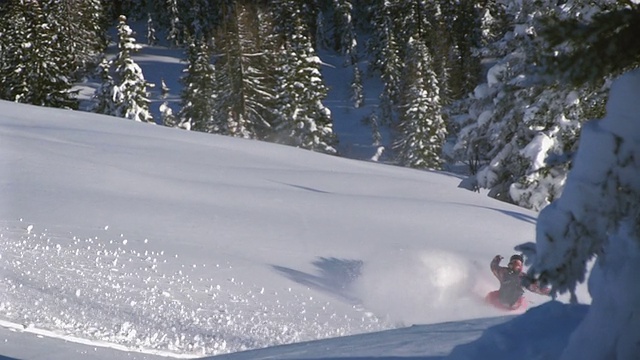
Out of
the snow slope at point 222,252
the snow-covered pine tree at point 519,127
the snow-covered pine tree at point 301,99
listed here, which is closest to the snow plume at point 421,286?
the snow slope at point 222,252

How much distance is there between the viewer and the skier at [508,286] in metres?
13.1

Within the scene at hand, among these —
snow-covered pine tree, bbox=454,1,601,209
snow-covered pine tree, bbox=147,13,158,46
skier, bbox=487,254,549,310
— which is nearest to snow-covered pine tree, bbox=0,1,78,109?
snow-covered pine tree, bbox=454,1,601,209

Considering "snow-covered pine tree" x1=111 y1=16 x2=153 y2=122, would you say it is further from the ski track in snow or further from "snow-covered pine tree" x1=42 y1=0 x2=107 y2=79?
the ski track in snow

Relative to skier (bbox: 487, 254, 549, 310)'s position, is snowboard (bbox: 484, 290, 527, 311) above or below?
below

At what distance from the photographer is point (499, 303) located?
45.5 ft

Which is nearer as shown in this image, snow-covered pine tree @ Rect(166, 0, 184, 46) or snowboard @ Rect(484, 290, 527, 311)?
snowboard @ Rect(484, 290, 527, 311)

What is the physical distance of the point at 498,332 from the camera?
15.5 feet

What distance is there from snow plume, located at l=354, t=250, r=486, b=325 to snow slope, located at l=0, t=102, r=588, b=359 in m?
0.03

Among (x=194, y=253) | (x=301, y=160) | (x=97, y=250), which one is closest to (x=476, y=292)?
(x=194, y=253)

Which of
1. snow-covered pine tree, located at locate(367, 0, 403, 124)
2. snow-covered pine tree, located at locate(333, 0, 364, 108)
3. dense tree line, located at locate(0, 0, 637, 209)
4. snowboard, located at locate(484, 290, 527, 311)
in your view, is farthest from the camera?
snow-covered pine tree, located at locate(333, 0, 364, 108)

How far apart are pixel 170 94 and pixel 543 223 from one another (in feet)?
222

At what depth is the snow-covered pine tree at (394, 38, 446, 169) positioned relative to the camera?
165ft

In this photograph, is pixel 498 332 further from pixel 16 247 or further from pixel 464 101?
pixel 464 101

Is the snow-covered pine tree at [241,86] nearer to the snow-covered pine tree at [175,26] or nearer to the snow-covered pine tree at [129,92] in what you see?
the snow-covered pine tree at [129,92]
